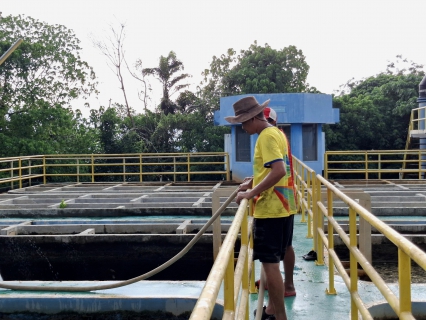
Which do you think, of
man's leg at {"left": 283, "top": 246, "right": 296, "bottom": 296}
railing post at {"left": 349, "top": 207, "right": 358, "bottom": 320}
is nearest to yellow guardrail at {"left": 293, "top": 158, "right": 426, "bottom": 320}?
railing post at {"left": 349, "top": 207, "right": 358, "bottom": 320}

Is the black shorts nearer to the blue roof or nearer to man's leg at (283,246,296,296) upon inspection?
man's leg at (283,246,296,296)

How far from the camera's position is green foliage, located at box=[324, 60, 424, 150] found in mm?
26013

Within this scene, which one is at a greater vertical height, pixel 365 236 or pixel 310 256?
pixel 365 236

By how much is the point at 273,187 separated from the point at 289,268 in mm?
1099

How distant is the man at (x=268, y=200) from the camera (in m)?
3.67

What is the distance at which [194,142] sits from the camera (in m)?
25.4

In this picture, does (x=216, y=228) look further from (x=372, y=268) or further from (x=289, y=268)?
(x=372, y=268)

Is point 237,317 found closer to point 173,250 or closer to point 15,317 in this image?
point 15,317

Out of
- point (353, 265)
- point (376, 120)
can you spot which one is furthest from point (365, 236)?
point (376, 120)

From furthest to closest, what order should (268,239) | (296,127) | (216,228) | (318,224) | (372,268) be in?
1. (296,127)
2. (318,224)
3. (216,228)
4. (268,239)
5. (372,268)

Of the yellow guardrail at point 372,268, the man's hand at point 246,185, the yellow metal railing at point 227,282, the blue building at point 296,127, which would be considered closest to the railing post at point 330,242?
the yellow guardrail at point 372,268

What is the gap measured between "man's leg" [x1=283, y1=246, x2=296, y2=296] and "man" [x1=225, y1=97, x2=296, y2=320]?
2.15ft

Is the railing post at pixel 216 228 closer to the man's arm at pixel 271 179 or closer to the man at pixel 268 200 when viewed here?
the man at pixel 268 200

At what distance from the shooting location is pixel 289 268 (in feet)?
15.2
